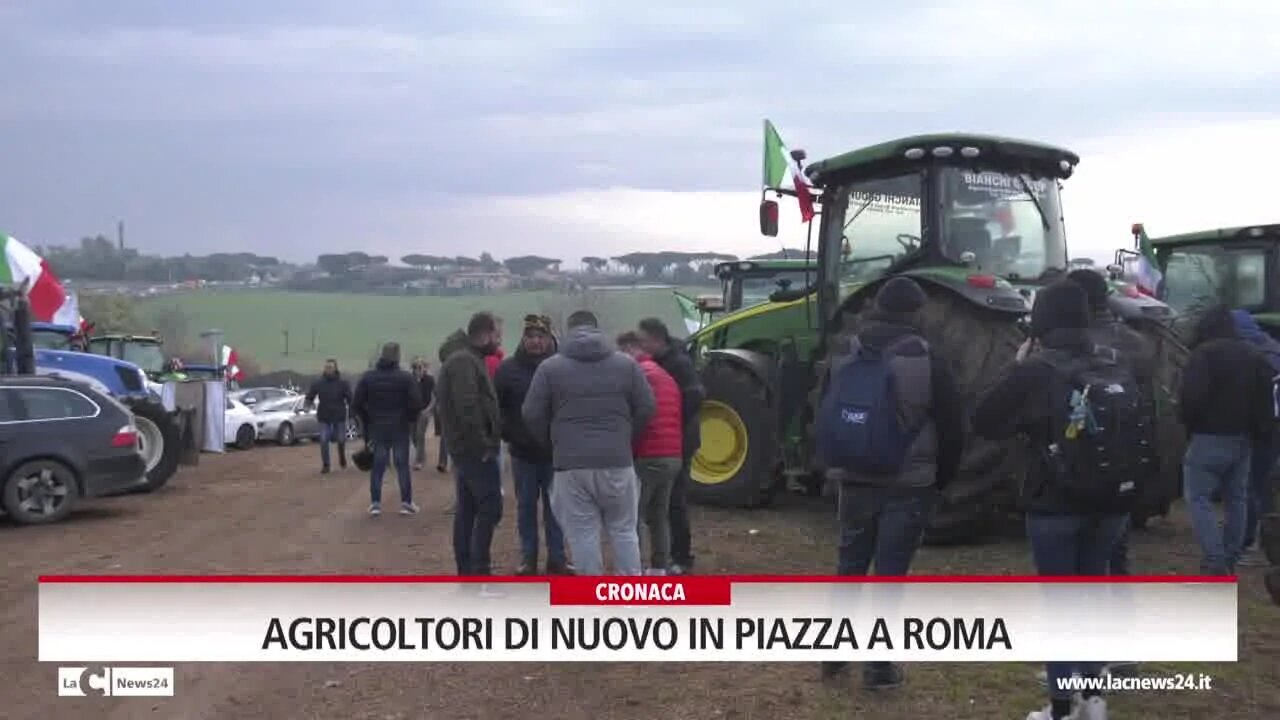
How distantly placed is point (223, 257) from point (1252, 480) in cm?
5914

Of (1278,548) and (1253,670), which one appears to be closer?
(1278,548)

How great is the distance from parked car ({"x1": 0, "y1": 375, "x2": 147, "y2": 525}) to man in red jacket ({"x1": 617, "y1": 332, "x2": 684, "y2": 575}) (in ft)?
23.8

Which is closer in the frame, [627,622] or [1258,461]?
[627,622]

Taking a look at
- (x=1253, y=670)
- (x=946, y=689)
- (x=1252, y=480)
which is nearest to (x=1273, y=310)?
(x=1252, y=480)

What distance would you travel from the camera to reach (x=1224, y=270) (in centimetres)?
1272

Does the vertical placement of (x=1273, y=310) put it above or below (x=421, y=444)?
above

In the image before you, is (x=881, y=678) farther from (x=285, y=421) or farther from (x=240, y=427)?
(x=285, y=421)

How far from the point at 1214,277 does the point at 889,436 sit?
29.5 ft

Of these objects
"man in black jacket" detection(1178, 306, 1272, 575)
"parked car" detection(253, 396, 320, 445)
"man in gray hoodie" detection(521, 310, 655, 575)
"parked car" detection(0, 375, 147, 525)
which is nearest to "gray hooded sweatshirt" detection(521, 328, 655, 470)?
"man in gray hoodie" detection(521, 310, 655, 575)

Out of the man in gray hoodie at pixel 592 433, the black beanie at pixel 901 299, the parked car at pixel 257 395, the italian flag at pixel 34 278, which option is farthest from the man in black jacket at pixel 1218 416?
the parked car at pixel 257 395

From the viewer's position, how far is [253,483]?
16.6m

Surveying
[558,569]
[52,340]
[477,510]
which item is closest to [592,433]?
[477,510]

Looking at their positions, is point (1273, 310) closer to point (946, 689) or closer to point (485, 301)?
point (946, 689)

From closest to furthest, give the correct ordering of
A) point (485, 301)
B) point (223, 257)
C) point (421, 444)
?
1. point (421, 444)
2. point (485, 301)
3. point (223, 257)
